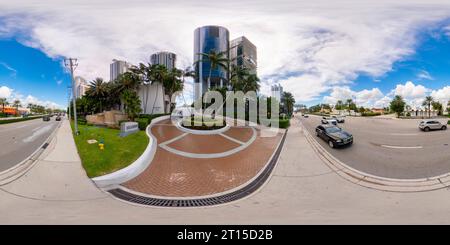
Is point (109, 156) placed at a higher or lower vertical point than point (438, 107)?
lower

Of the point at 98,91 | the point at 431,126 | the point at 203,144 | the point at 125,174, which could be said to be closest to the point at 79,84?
the point at 98,91

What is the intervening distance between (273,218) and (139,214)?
9.59 feet

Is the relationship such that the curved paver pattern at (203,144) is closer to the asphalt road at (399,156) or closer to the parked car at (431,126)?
the asphalt road at (399,156)

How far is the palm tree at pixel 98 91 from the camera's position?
32562mm

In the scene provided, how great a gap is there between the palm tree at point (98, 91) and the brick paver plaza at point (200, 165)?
92.1 feet

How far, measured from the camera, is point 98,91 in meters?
32.5

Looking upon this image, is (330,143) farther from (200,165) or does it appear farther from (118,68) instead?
(118,68)

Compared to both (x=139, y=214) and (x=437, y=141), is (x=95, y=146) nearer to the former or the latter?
(x=139, y=214)

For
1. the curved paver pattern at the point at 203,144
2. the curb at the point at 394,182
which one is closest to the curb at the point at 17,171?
the curved paver pattern at the point at 203,144

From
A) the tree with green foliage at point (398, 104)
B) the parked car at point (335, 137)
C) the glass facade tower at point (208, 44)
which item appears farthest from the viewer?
the glass facade tower at point (208, 44)

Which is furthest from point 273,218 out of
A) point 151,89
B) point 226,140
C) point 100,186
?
point 151,89

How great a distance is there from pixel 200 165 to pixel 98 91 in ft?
108

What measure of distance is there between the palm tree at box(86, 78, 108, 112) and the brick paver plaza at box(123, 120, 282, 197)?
92.1 feet

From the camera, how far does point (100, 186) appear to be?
550 cm
